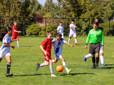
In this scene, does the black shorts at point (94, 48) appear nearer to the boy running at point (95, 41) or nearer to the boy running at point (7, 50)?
the boy running at point (95, 41)

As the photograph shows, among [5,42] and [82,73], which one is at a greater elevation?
[5,42]

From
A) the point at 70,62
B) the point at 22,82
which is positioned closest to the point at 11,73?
the point at 22,82

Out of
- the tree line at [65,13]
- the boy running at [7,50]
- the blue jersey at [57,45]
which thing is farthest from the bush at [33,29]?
the boy running at [7,50]

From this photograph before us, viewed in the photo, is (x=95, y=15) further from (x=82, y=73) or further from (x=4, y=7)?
(x=82, y=73)

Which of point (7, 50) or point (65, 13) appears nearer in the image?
point (7, 50)

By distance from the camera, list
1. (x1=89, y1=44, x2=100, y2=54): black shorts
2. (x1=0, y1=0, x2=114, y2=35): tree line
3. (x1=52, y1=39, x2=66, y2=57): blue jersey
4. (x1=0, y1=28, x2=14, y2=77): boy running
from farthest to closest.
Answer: (x1=0, y1=0, x2=114, y2=35): tree line
(x1=89, y1=44, x2=100, y2=54): black shorts
(x1=52, y1=39, x2=66, y2=57): blue jersey
(x1=0, y1=28, x2=14, y2=77): boy running

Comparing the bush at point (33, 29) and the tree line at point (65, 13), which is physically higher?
the tree line at point (65, 13)

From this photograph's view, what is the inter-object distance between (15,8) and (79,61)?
1511 inches

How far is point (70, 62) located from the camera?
854 inches

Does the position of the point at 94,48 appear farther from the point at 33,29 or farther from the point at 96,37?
the point at 33,29

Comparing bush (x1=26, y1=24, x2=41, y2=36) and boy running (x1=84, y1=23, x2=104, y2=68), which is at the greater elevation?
boy running (x1=84, y1=23, x2=104, y2=68)

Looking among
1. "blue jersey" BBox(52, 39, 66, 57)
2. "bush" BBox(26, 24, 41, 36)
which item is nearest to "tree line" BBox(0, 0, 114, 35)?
"bush" BBox(26, 24, 41, 36)

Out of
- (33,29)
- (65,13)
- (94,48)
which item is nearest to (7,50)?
(94,48)

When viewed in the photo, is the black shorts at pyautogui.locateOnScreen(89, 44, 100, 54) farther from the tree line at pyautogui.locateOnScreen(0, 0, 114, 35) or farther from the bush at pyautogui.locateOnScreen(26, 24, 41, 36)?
the bush at pyautogui.locateOnScreen(26, 24, 41, 36)
